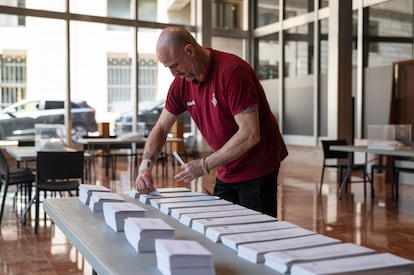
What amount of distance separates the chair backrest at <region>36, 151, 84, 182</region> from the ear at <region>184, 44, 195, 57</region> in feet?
11.5

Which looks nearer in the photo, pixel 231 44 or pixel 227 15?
pixel 227 15

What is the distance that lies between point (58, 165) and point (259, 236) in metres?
4.29

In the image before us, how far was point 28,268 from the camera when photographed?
3.97 metres

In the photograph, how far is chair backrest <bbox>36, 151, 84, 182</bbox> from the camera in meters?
5.34

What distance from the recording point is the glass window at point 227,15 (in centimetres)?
1395

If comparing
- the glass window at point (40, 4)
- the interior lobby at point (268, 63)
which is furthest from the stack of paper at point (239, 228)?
the glass window at point (40, 4)

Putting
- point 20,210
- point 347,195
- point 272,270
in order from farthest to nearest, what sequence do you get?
point 347,195, point 20,210, point 272,270

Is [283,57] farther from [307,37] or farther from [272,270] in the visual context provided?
[272,270]

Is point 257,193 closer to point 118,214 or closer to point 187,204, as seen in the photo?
point 187,204

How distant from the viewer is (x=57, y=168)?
5.39 m

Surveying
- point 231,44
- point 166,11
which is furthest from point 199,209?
point 231,44

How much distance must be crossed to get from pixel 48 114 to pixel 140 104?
7.53 ft

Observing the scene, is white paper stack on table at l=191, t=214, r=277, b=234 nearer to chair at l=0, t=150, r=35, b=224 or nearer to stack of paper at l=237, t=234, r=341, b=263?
stack of paper at l=237, t=234, r=341, b=263

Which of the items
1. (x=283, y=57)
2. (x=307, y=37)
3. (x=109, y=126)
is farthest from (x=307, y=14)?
(x=109, y=126)
